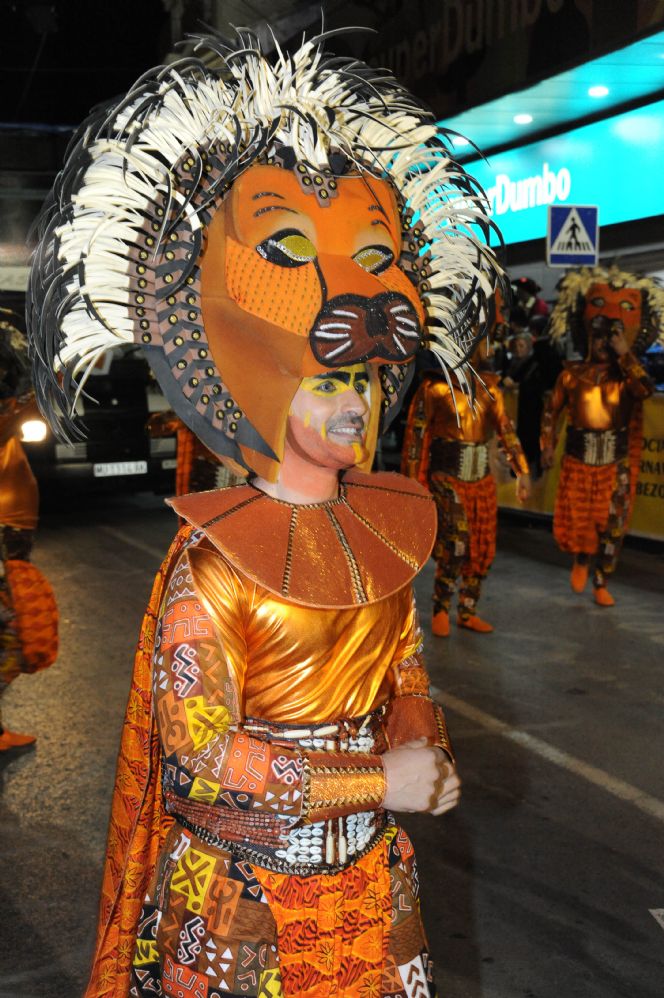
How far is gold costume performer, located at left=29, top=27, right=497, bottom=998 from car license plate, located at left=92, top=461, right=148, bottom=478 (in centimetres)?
1014

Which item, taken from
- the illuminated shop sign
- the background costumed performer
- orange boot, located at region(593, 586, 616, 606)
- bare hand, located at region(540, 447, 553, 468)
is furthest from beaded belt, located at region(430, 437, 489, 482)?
the illuminated shop sign

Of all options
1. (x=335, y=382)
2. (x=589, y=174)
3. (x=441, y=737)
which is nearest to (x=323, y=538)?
(x=335, y=382)

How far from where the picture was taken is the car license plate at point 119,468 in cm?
1200

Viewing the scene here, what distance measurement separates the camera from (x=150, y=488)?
12383 millimetres

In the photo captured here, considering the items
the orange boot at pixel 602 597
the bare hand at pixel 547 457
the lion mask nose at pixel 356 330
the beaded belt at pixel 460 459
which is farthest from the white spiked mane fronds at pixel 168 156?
the orange boot at pixel 602 597

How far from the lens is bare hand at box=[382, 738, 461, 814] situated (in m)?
1.83

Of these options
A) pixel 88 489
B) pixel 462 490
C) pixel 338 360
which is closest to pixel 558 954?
pixel 338 360

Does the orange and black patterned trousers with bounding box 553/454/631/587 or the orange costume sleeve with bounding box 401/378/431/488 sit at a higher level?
the orange costume sleeve with bounding box 401/378/431/488

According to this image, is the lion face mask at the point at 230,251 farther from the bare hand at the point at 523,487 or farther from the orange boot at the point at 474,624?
the orange boot at the point at 474,624

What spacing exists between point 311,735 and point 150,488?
10669mm

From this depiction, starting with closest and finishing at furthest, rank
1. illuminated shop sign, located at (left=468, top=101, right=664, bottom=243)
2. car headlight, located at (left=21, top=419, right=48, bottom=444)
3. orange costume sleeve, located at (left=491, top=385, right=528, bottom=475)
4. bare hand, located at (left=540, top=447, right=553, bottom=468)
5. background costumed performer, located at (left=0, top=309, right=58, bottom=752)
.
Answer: background costumed performer, located at (left=0, top=309, right=58, bottom=752)
orange costume sleeve, located at (left=491, top=385, right=528, bottom=475)
bare hand, located at (left=540, top=447, right=553, bottom=468)
car headlight, located at (left=21, top=419, right=48, bottom=444)
illuminated shop sign, located at (left=468, top=101, right=664, bottom=243)

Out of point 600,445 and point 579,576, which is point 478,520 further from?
point 579,576

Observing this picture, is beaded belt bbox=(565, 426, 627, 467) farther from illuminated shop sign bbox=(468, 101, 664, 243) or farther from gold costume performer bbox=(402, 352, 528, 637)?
illuminated shop sign bbox=(468, 101, 664, 243)

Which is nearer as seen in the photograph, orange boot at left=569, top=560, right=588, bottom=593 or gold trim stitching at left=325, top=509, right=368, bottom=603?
gold trim stitching at left=325, top=509, right=368, bottom=603
